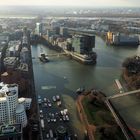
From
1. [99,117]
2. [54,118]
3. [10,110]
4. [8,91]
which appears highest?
[8,91]

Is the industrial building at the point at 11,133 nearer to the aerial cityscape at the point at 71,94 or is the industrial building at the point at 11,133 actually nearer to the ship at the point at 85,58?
the aerial cityscape at the point at 71,94

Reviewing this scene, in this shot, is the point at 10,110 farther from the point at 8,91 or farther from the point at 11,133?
the point at 11,133

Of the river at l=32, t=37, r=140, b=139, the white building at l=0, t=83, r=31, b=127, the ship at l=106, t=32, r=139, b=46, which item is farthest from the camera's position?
the ship at l=106, t=32, r=139, b=46

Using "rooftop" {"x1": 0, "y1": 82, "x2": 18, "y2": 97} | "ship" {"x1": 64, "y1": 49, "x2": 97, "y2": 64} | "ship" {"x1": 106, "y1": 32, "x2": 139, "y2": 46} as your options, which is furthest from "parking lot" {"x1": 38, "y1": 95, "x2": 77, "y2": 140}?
"ship" {"x1": 106, "y1": 32, "x2": 139, "y2": 46}

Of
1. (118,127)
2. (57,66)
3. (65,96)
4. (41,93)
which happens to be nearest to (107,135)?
(118,127)

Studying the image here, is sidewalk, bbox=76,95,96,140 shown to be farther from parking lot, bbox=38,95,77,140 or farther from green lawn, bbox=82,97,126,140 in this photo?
parking lot, bbox=38,95,77,140

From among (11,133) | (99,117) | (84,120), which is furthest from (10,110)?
(99,117)

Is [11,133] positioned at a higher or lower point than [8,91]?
lower

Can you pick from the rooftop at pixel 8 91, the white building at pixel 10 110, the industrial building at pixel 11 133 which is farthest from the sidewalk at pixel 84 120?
the rooftop at pixel 8 91

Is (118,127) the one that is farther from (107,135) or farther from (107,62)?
(107,62)
